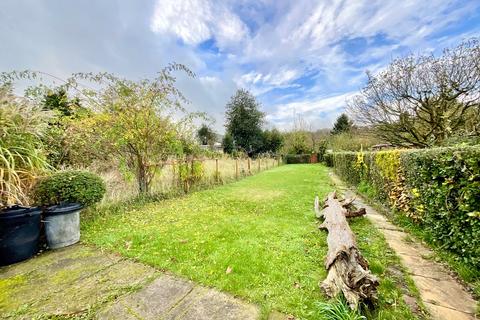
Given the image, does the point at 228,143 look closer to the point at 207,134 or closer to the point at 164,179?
the point at 207,134

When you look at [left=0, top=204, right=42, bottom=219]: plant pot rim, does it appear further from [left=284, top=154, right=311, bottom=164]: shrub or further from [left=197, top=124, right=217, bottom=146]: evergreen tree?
[left=284, top=154, right=311, bottom=164]: shrub

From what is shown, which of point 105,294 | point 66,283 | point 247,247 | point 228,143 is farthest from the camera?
point 228,143

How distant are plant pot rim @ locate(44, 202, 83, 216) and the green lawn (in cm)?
59

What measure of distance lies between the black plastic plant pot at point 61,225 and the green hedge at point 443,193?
17.4ft

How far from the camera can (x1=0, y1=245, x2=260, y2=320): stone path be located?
1.86 meters

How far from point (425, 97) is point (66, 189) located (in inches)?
537

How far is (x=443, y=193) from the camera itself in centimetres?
278

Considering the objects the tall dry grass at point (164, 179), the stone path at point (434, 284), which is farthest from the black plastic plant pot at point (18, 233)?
the stone path at point (434, 284)

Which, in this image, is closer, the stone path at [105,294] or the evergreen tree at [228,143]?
the stone path at [105,294]

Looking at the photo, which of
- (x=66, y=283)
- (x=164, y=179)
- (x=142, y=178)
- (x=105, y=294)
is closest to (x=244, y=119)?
(x=164, y=179)

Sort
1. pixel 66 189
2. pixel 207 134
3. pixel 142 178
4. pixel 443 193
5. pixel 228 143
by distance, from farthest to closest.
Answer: pixel 207 134
pixel 228 143
pixel 142 178
pixel 66 189
pixel 443 193

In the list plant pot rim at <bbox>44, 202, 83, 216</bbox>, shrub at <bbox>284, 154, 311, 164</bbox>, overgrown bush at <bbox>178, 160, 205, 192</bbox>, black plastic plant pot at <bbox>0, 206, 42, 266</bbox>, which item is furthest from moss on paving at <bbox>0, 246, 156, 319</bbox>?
shrub at <bbox>284, 154, 311, 164</bbox>

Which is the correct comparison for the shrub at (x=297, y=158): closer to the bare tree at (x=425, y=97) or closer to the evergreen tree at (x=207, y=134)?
the evergreen tree at (x=207, y=134)

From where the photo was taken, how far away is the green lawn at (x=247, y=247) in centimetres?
210
